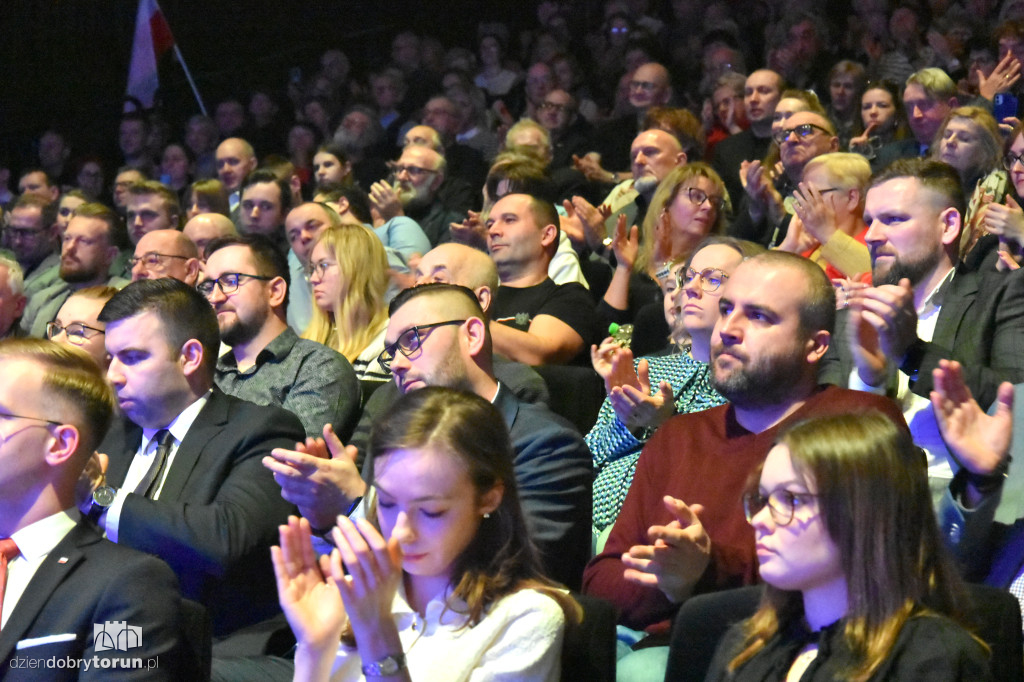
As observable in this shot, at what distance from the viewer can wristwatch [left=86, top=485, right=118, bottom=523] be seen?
9.20ft

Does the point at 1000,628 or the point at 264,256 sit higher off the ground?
the point at 264,256

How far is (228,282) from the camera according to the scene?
416 centimetres

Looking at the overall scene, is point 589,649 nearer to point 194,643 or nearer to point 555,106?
point 194,643

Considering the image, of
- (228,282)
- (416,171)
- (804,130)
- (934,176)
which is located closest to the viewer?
(934,176)

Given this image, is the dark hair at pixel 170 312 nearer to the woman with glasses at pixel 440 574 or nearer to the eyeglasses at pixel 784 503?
the woman with glasses at pixel 440 574

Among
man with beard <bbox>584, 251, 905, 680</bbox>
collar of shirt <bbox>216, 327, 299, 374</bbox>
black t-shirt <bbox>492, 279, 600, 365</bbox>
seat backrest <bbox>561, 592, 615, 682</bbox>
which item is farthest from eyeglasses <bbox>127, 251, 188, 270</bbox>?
seat backrest <bbox>561, 592, 615, 682</bbox>

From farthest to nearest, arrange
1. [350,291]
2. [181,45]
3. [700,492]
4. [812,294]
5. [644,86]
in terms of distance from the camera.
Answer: [181,45] → [644,86] → [350,291] → [812,294] → [700,492]

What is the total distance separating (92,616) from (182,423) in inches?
44.9

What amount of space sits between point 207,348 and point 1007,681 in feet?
7.11

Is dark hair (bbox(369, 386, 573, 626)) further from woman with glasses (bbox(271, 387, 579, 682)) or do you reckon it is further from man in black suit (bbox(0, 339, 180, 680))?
man in black suit (bbox(0, 339, 180, 680))

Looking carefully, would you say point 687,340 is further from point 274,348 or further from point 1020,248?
point 274,348

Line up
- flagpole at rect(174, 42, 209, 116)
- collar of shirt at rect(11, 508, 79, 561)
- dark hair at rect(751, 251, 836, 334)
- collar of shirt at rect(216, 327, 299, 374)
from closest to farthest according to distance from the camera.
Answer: collar of shirt at rect(11, 508, 79, 561), dark hair at rect(751, 251, 836, 334), collar of shirt at rect(216, 327, 299, 374), flagpole at rect(174, 42, 209, 116)

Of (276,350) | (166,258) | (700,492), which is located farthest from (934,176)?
(166,258)

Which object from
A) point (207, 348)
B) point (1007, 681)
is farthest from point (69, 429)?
point (1007, 681)
